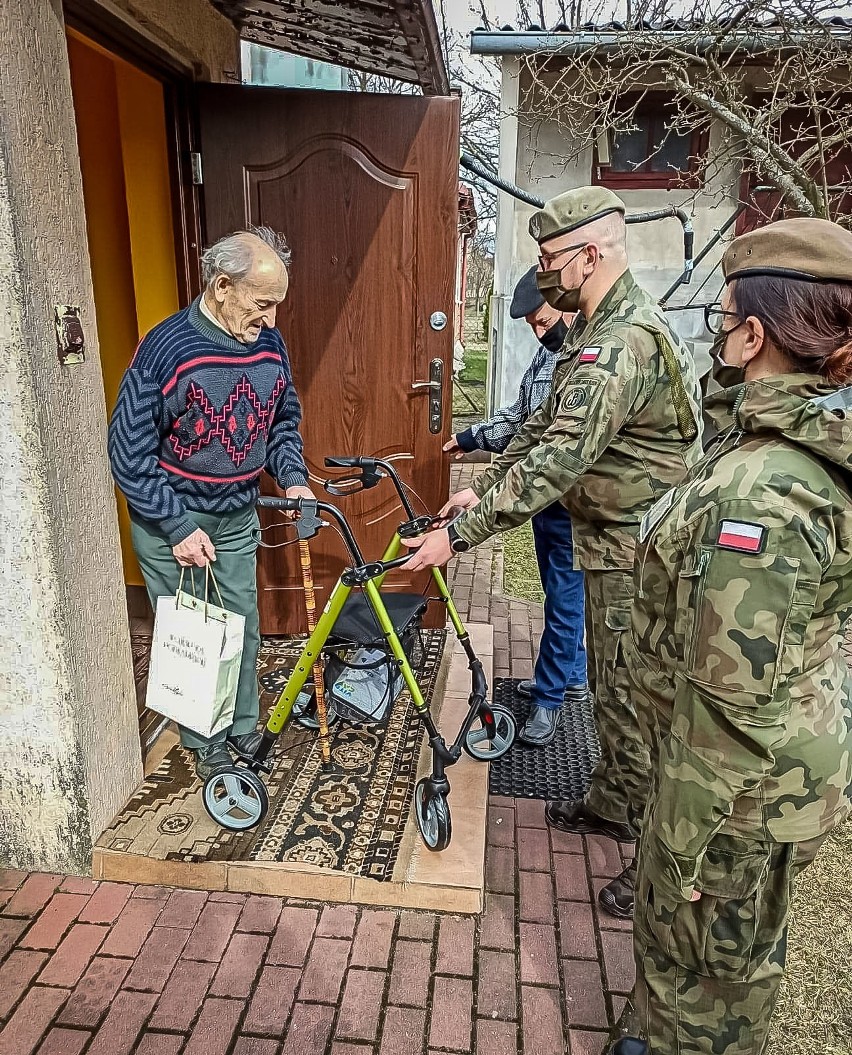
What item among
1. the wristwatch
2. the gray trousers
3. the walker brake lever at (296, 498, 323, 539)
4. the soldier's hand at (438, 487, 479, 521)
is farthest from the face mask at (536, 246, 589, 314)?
the gray trousers

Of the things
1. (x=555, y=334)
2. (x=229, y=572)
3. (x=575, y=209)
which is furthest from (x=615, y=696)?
(x=555, y=334)

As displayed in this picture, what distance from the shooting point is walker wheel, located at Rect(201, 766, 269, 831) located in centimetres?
262

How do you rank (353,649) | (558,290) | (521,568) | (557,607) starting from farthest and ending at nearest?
(521,568), (557,607), (353,649), (558,290)

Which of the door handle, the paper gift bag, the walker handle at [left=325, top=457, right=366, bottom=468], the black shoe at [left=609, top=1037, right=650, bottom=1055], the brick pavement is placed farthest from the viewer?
the door handle

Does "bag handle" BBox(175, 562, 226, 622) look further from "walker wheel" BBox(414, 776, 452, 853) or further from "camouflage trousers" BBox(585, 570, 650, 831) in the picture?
"camouflage trousers" BBox(585, 570, 650, 831)

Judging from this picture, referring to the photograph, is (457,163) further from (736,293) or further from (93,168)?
(736,293)

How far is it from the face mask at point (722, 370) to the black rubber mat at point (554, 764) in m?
1.93

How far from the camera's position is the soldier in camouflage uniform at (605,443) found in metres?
2.21

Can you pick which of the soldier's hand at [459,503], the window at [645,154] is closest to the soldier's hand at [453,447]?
the soldier's hand at [459,503]

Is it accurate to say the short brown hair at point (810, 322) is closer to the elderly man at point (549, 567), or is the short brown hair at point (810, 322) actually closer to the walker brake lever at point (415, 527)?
the walker brake lever at point (415, 527)

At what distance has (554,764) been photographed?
3.27 meters

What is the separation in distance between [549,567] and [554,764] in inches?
33.1

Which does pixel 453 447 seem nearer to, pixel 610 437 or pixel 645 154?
pixel 610 437

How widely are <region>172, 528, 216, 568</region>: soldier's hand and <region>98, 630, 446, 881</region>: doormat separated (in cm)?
92
